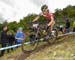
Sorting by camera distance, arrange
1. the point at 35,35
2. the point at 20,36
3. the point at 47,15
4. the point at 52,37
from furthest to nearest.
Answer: the point at 52,37, the point at 20,36, the point at 47,15, the point at 35,35

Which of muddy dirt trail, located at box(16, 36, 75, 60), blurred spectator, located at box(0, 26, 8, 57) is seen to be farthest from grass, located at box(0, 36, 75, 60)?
blurred spectator, located at box(0, 26, 8, 57)

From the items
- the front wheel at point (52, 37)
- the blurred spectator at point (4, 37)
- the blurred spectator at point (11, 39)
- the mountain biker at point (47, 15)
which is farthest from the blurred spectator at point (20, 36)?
the front wheel at point (52, 37)

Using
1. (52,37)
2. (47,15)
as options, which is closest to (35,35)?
(47,15)

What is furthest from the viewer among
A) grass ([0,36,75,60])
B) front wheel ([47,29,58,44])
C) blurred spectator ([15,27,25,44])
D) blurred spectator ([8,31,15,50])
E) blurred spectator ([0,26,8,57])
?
front wheel ([47,29,58,44])

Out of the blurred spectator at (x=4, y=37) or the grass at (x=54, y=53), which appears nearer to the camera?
the grass at (x=54, y=53)

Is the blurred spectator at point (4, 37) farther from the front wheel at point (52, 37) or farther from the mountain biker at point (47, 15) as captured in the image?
the front wheel at point (52, 37)

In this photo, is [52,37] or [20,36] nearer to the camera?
[20,36]

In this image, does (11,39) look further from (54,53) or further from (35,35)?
(54,53)

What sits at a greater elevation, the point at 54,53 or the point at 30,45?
the point at 30,45

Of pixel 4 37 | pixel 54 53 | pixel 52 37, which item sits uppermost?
pixel 4 37

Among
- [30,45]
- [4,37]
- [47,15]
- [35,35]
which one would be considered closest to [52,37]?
[30,45]

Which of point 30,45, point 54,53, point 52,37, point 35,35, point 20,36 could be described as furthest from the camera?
point 52,37

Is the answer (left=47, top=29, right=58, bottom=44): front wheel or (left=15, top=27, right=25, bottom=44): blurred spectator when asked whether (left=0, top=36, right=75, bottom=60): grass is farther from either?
(left=15, top=27, right=25, bottom=44): blurred spectator

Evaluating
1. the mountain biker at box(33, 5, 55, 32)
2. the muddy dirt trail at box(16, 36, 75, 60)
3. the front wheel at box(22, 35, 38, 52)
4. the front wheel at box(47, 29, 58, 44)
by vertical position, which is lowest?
the muddy dirt trail at box(16, 36, 75, 60)
